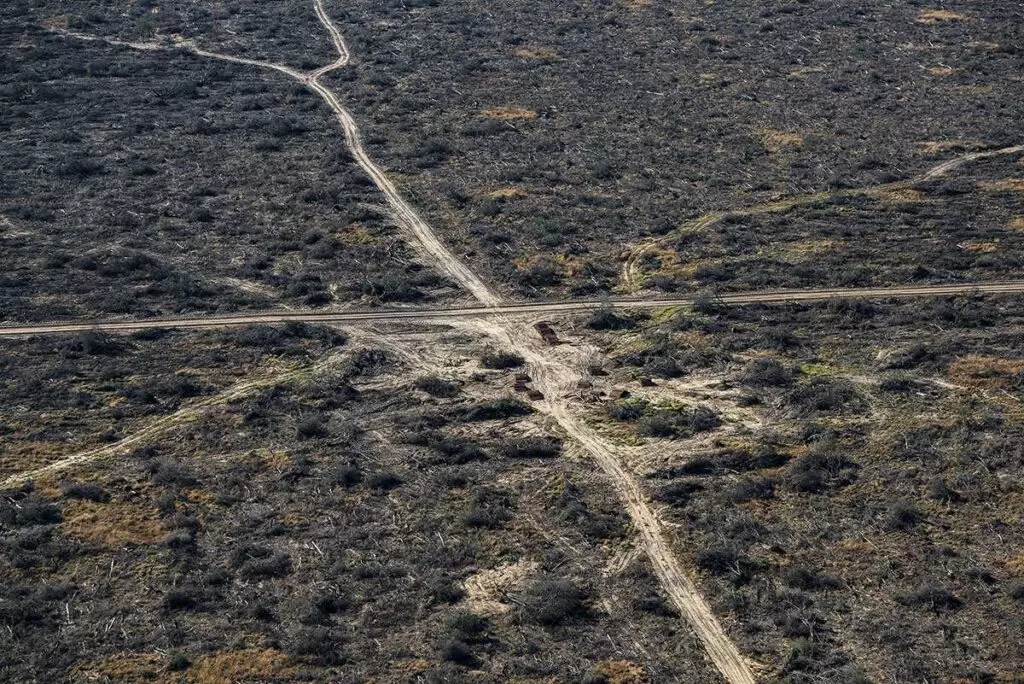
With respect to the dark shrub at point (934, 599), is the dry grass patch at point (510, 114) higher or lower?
lower

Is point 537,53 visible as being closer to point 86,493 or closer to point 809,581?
point 86,493

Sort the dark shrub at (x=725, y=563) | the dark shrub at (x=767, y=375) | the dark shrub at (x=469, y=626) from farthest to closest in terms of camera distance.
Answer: the dark shrub at (x=767, y=375) → the dark shrub at (x=725, y=563) → the dark shrub at (x=469, y=626)

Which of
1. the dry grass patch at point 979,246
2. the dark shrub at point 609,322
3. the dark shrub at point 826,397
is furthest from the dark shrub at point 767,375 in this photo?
the dry grass patch at point 979,246

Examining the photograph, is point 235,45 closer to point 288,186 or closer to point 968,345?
point 288,186

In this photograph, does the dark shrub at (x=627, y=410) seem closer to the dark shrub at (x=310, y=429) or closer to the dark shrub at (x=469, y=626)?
the dark shrub at (x=310, y=429)

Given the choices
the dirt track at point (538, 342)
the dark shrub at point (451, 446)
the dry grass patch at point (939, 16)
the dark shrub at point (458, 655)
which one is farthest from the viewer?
the dry grass patch at point (939, 16)

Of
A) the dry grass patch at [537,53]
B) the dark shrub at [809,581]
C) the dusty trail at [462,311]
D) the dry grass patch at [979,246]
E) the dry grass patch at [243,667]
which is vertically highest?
the dark shrub at [809,581]

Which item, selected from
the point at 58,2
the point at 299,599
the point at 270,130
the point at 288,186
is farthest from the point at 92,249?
the point at 58,2

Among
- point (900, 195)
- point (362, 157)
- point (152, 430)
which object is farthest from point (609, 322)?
point (362, 157)
